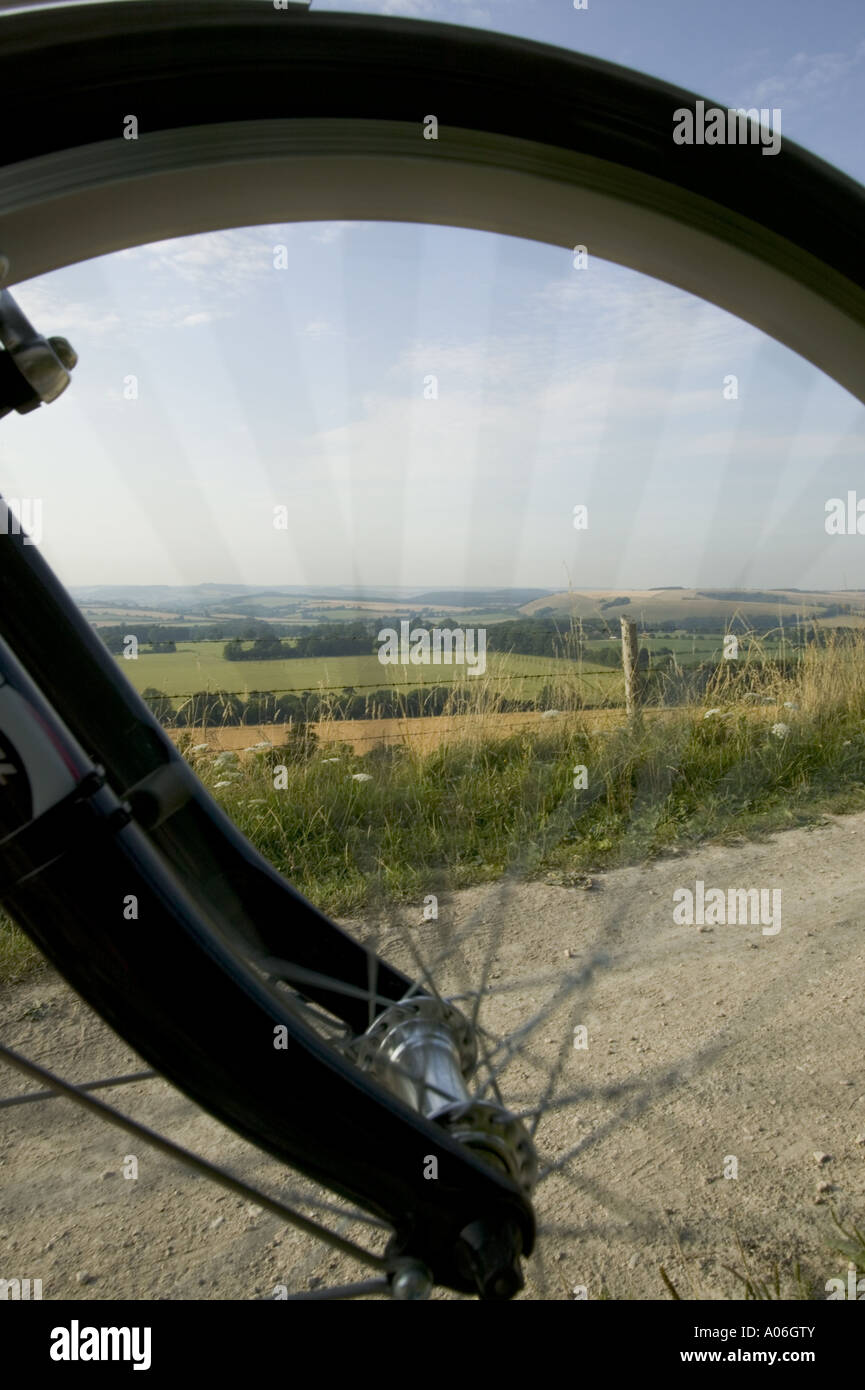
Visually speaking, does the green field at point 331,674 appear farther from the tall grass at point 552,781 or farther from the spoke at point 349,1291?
the spoke at point 349,1291

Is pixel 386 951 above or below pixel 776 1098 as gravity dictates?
above

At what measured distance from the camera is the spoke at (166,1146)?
0.58 meters

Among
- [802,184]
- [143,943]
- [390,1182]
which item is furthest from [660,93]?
[390,1182]

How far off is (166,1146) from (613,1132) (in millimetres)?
1084

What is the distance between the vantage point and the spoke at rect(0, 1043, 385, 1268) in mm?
576

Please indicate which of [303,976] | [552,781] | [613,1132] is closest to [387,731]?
[552,781]

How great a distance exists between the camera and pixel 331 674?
126 inches

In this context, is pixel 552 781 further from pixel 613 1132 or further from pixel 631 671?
pixel 613 1132

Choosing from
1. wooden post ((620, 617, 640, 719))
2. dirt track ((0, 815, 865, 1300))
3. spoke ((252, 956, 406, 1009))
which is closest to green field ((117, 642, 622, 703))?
wooden post ((620, 617, 640, 719))

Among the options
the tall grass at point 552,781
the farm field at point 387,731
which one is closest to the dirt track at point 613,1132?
the tall grass at point 552,781

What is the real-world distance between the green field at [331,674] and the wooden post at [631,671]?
0.04 metres
